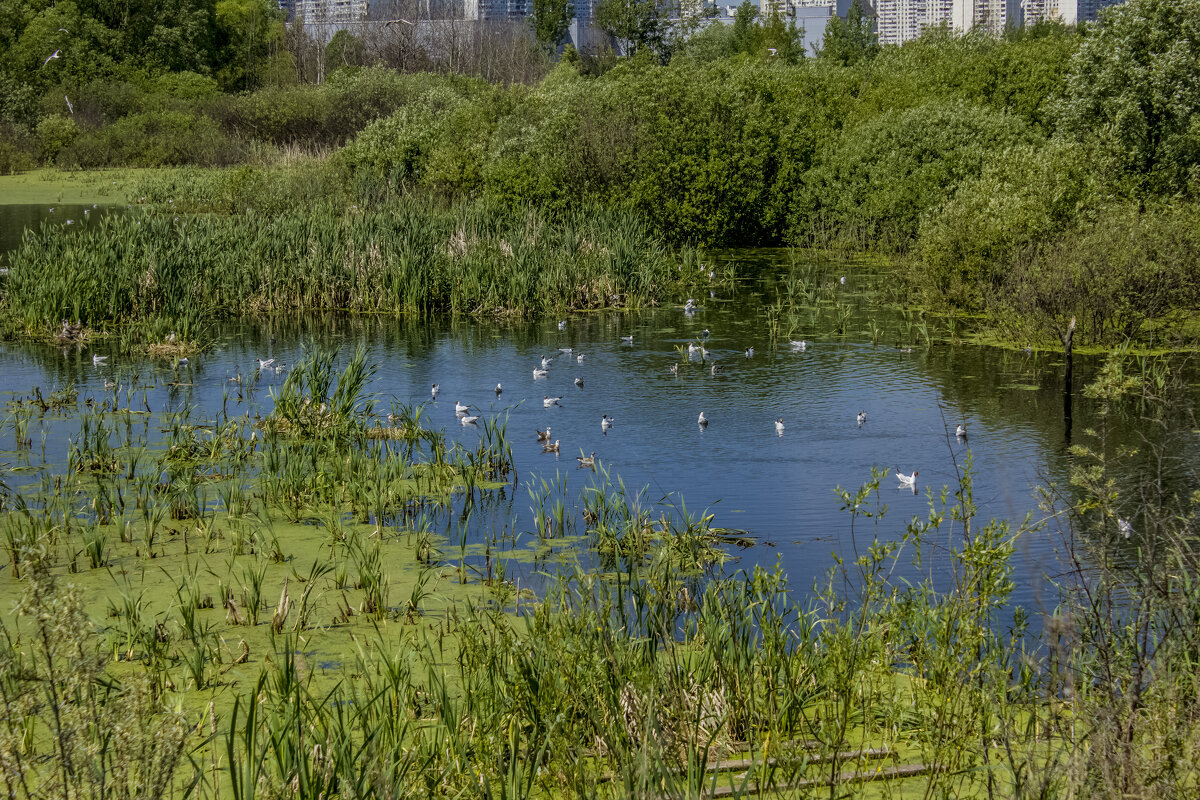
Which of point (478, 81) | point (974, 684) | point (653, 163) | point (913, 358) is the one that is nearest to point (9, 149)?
point (478, 81)

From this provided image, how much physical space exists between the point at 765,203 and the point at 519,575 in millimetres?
23003

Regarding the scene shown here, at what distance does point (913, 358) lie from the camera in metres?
16.1

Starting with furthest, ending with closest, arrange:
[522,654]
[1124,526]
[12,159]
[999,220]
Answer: [12,159] < [999,220] < [1124,526] < [522,654]

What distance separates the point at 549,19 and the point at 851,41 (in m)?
31.4

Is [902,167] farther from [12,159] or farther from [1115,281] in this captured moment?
[12,159]

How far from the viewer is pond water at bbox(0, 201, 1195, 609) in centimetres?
978

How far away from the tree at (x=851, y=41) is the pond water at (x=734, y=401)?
106 ft

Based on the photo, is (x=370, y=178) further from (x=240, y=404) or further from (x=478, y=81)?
(x=478, y=81)

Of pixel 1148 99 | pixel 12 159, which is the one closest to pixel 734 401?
pixel 1148 99

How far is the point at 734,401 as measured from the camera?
1363cm

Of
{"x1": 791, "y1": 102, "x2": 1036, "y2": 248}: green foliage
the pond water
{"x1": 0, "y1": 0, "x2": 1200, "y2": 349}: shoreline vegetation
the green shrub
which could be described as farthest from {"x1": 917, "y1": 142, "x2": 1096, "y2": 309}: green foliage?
the green shrub

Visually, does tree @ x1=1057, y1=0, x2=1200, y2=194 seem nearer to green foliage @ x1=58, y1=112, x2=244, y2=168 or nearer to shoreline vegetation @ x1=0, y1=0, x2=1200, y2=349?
shoreline vegetation @ x1=0, y1=0, x2=1200, y2=349

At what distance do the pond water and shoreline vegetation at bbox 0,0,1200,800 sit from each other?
1.16 ft

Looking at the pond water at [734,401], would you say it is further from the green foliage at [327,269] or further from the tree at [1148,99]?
the tree at [1148,99]
